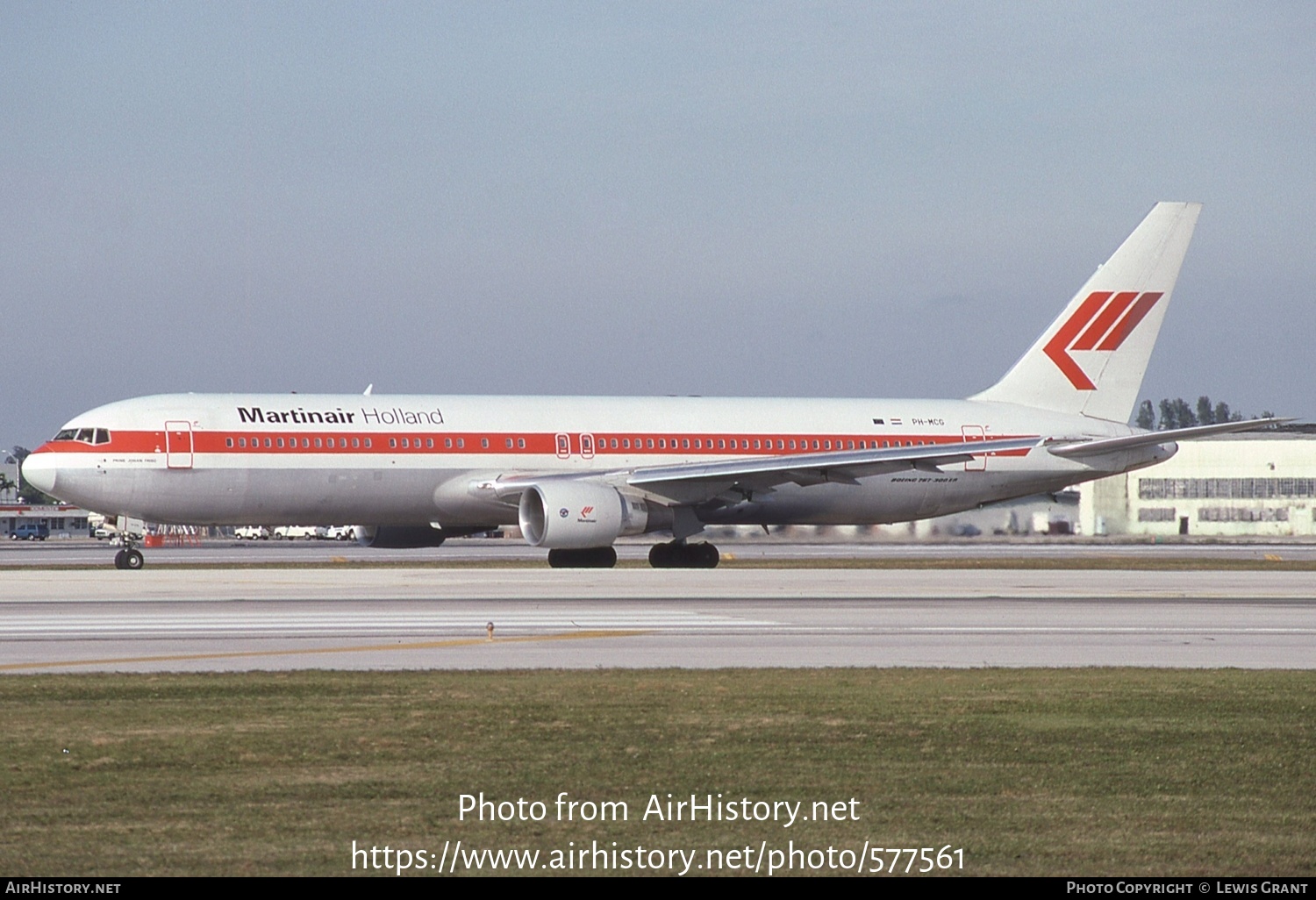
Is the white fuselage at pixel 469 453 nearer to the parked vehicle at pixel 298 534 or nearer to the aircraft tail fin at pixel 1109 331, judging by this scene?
the aircraft tail fin at pixel 1109 331

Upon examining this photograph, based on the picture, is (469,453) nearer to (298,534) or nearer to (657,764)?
(657,764)

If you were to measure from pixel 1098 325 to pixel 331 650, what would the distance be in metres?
31.1

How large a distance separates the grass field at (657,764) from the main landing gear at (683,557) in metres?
23.8

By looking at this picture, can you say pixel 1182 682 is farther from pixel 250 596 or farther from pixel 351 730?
pixel 250 596

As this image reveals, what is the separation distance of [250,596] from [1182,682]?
16.5 meters

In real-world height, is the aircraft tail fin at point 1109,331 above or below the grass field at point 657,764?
above

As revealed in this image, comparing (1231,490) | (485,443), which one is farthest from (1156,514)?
(485,443)

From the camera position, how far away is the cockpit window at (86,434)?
119 ft

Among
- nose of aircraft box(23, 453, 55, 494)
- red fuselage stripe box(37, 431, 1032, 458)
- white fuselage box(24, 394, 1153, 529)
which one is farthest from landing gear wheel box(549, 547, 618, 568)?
nose of aircraft box(23, 453, 55, 494)

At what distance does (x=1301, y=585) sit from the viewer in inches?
1251

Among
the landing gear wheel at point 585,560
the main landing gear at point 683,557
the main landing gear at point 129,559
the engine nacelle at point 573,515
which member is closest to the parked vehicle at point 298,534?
the main landing gear at point 129,559

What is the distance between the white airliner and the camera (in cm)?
3619

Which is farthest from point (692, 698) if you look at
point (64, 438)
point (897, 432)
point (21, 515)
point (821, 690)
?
point (21, 515)
